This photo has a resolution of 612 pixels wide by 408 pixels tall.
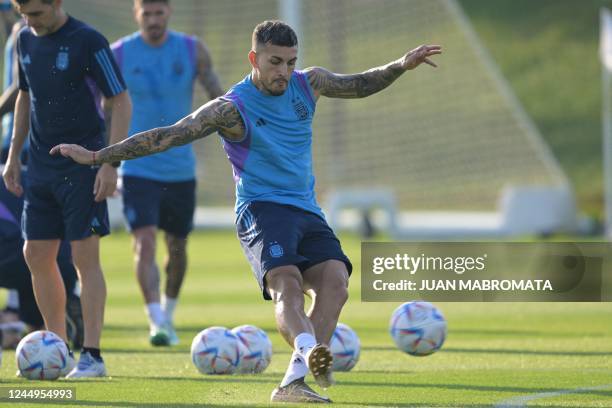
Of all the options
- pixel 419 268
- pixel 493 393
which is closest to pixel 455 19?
pixel 419 268

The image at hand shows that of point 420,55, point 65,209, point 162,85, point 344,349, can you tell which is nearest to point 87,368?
point 65,209

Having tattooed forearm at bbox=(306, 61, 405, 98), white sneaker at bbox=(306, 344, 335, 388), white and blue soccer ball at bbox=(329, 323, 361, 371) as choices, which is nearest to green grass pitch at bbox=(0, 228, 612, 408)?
white and blue soccer ball at bbox=(329, 323, 361, 371)

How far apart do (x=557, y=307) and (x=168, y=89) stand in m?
5.69

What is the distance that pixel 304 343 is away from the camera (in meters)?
7.33

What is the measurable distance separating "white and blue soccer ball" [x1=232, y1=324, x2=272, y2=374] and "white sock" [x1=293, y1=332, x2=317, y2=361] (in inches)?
69.0

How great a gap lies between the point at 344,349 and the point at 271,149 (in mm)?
1879

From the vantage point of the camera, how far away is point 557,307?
15.6 m

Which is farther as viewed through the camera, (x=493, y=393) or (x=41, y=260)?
(x=41, y=260)

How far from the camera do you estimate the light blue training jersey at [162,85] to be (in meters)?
12.2

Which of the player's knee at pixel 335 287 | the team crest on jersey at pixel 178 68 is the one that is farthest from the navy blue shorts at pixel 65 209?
the team crest on jersey at pixel 178 68

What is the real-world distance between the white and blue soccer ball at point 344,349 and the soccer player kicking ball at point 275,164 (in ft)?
3.99

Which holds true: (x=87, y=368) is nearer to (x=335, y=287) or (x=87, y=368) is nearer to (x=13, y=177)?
(x=13, y=177)

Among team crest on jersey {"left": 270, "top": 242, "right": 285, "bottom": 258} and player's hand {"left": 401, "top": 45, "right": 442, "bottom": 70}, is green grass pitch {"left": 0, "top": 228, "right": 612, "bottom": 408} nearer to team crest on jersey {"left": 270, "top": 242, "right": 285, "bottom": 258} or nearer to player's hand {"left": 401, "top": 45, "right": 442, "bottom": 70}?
team crest on jersey {"left": 270, "top": 242, "right": 285, "bottom": 258}

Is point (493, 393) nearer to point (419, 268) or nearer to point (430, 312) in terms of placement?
point (430, 312)
